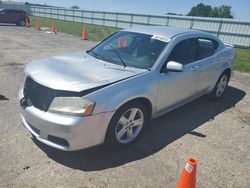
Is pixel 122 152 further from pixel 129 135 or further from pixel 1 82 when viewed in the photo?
pixel 1 82

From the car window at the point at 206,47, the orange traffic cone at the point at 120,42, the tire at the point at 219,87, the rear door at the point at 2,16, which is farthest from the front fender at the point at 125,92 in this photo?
the rear door at the point at 2,16

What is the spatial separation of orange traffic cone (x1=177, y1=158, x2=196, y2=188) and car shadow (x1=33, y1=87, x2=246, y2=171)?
1.14 metres

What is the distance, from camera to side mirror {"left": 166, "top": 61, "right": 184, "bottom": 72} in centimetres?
404

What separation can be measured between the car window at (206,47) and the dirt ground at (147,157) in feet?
4.11

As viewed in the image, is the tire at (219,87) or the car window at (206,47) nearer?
the car window at (206,47)

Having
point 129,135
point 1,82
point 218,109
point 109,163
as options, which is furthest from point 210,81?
point 1,82

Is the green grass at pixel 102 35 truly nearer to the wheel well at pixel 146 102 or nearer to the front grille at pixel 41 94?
the wheel well at pixel 146 102

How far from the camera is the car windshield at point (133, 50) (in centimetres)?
428

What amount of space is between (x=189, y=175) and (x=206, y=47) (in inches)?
144

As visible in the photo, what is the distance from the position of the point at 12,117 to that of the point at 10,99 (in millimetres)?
1020

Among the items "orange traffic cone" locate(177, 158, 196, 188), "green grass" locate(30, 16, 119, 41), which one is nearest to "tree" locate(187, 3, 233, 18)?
"green grass" locate(30, 16, 119, 41)

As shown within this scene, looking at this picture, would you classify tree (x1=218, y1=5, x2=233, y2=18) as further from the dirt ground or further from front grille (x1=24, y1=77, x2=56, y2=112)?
front grille (x1=24, y1=77, x2=56, y2=112)

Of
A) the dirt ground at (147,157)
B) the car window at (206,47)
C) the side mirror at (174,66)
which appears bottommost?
the dirt ground at (147,157)

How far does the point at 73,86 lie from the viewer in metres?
3.31
